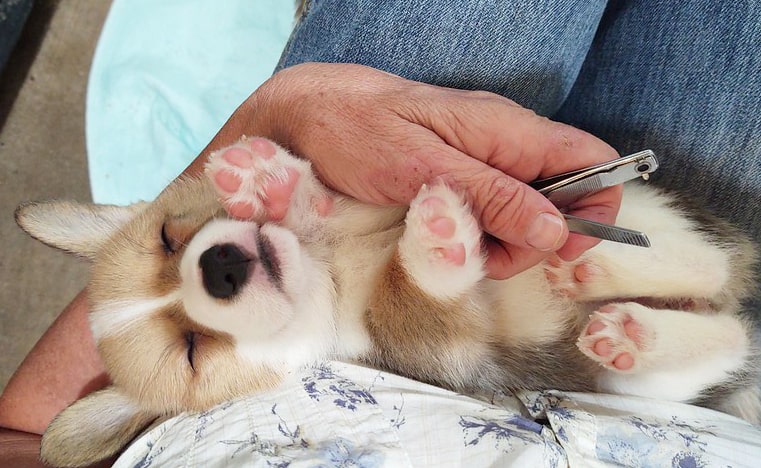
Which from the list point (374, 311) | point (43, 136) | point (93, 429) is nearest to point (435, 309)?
point (374, 311)

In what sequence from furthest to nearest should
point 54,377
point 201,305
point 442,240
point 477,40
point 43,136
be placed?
point 43,136 < point 54,377 < point 477,40 < point 201,305 < point 442,240

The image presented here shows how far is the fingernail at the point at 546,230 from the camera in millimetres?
1218

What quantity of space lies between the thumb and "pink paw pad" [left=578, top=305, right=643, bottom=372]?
0.28m

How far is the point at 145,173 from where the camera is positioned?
8.98 ft

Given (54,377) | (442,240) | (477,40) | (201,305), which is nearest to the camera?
(442,240)

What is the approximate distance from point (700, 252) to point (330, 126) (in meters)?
1.04

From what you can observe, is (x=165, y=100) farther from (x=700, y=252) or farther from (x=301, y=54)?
(x=700, y=252)

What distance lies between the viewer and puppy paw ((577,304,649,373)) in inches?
57.4

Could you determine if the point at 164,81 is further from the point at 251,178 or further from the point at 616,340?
the point at 616,340

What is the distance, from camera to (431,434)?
1.36 m

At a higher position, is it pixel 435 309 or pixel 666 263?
pixel 666 263

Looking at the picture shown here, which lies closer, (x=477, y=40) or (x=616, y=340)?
(x=616, y=340)

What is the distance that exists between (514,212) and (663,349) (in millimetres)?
592

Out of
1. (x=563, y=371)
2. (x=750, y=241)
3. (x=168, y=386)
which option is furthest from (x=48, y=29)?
(x=750, y=241)
